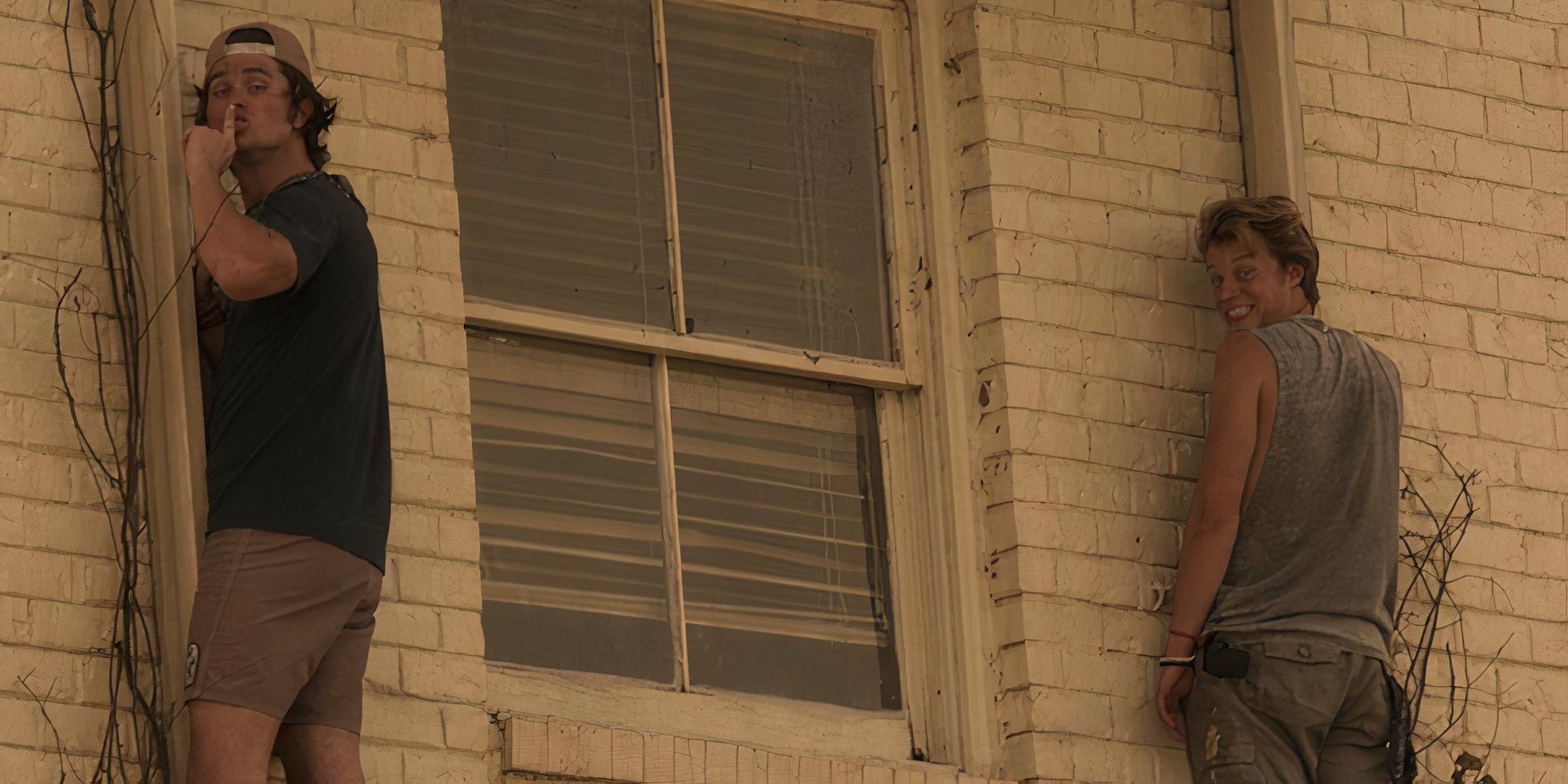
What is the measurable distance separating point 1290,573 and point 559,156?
1.88 m

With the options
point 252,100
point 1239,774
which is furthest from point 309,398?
point 1239,774

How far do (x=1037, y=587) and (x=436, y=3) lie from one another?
1.86 meters

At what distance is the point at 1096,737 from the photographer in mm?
7031

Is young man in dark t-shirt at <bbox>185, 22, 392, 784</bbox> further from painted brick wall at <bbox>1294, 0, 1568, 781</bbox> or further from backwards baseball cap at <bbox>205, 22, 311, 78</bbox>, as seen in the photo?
painted brick wall at <bbox>1294, 0, 1568, 781</bbox>

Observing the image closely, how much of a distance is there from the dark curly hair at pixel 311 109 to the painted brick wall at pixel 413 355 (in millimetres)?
195

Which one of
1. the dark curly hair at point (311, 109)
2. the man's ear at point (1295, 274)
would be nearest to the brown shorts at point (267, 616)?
the dark curly hair at point (311, 109)

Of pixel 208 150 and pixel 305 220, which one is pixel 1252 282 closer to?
pixel 305 220

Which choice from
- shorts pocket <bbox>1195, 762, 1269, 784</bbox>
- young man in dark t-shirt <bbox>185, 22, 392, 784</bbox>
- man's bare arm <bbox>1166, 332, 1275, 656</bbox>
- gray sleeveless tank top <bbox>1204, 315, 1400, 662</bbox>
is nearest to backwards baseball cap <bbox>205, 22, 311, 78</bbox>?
young man in dark t-shirt <bbox>185, 22, 392, 784</bbox>

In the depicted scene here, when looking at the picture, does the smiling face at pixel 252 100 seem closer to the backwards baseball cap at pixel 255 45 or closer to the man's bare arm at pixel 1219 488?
the backwards baseball cap at pixel 255 45

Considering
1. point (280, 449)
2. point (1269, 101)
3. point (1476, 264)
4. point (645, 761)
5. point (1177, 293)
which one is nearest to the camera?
point (280, 449)

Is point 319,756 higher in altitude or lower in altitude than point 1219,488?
lower

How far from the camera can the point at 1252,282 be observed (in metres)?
7.38

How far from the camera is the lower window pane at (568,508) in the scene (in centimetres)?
673

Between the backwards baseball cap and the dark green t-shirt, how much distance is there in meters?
0.29
